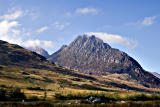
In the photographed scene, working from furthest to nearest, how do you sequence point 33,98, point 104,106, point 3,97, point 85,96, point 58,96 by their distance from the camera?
point 85,96 → point 58,96 → point 33,98 → point 3,97 → point 104,106

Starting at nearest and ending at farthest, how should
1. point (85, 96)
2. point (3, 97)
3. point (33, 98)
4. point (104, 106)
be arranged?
1. point (104, 106)
2. point (3, 97)
3. point (33, 98)
4. point (85, 96)

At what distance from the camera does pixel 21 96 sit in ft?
345

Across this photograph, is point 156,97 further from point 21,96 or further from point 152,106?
point 152,106

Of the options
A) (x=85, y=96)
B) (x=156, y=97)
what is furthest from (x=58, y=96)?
(x=156, y=97)

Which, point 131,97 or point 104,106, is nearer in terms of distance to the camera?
point 104,106

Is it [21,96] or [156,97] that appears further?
[156,97]

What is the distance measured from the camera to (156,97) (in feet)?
469

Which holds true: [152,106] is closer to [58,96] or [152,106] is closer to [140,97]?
[58,96]

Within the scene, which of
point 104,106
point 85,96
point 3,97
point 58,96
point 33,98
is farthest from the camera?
point 85,96

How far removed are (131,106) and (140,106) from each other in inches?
66.5

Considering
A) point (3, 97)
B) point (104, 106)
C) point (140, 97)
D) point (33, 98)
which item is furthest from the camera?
point (140, 97)

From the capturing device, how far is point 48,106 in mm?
42000

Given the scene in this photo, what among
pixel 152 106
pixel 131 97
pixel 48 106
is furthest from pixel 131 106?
pixel 131 97

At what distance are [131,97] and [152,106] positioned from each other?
94.1 meters
